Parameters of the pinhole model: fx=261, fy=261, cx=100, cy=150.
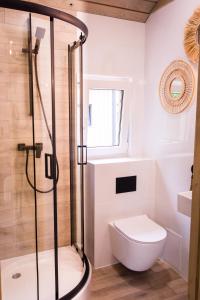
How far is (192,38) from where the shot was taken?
220cm

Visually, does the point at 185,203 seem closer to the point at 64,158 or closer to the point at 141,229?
the point at 141,229

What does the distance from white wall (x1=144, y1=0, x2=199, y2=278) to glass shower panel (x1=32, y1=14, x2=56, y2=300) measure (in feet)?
3.84

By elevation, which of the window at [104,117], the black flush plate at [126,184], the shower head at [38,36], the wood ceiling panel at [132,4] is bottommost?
the black flush plate at [126,184]

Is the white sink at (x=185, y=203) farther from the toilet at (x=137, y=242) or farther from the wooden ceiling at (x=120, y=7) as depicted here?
the wooden ceiling at (x=120, y=7)

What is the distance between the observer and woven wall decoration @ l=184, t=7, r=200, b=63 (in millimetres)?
2153

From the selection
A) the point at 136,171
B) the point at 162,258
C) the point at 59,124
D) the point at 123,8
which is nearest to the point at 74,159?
the point at 59,124

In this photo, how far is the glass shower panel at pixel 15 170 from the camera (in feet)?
6.44

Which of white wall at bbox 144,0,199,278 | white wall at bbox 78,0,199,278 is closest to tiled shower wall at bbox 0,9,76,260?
white wall at bbox 78,0,199,278

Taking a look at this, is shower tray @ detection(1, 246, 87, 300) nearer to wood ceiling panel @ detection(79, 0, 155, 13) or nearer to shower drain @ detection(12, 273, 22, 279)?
shower drain @ detection(12, 273, 22, 279)

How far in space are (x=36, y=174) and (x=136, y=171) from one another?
1.04 metres

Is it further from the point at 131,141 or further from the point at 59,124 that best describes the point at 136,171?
the point at 59,124

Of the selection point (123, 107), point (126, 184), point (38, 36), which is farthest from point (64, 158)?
point (38, 36)

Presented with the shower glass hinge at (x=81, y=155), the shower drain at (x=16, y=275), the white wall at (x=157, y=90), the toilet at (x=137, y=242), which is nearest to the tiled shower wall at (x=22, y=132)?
the shower glass hinge at (x=81, y=155)

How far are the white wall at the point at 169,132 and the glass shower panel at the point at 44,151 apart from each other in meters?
1.17
